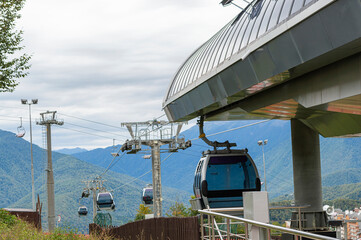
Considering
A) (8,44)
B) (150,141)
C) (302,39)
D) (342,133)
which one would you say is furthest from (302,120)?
(150,141)

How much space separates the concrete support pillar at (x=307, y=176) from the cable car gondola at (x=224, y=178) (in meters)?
1.48

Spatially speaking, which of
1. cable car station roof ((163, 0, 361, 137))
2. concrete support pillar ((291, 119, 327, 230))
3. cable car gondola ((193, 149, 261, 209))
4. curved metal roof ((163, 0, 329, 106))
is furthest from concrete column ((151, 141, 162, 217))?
concrete support pillar ((291, 119, 327, 230))

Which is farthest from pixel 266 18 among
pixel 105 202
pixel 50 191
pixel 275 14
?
pixel 105 202

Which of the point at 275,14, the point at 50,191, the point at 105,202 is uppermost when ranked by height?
the point at 275,14

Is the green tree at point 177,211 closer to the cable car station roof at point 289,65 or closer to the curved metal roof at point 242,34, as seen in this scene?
the curved metal roof at point 242,34

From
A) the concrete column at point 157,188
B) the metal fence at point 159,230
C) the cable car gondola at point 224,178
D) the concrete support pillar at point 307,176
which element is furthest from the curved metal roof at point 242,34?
the concrete column at point 157,188

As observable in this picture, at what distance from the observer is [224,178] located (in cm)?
2109

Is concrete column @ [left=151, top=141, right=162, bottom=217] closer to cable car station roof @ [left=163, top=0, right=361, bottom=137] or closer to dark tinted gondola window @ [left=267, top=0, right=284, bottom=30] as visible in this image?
cable car station roof @ [left=163, top=0, right=361, bottom=137]

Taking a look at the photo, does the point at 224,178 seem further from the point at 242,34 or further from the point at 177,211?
the point at 177,211

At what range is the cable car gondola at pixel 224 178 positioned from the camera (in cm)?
2088

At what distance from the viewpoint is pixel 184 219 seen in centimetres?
2394

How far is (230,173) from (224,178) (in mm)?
309

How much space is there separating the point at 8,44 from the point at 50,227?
27315 mm

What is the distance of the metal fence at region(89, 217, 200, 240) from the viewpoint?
2352cm
